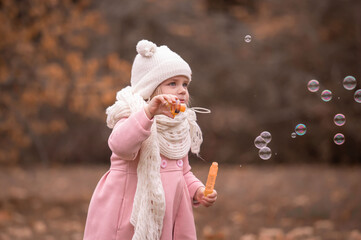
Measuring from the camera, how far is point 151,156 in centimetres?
246

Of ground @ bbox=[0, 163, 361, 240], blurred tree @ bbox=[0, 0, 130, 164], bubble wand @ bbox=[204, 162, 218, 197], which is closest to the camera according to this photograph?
bubble wand @ bbox=[204, 162, 218, 197]

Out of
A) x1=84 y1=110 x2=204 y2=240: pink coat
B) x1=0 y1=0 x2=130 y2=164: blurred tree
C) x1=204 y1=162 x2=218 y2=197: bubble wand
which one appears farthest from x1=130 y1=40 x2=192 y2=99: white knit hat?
x1=0 y1=0 x2=130 y2=164: blurred tree

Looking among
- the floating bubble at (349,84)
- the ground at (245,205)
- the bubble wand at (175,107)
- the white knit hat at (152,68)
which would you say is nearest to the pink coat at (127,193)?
the bubble wand at (175,107)

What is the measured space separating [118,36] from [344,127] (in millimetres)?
4651

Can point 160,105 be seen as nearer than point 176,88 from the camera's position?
Yes

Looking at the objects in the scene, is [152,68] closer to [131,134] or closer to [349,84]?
[131,134]

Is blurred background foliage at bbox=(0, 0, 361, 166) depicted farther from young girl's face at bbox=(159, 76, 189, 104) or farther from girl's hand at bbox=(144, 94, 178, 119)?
girl's hand at bbox=(144, 94, 178, 119)

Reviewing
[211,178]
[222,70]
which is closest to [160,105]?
[211,178]

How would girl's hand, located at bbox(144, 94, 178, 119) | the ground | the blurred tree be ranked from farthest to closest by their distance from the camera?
1. the blurred tree
2. the ground
3. girl's hand, located at bbox(144, 94, 178, 119)

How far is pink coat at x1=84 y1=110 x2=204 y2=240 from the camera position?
2.37 meters

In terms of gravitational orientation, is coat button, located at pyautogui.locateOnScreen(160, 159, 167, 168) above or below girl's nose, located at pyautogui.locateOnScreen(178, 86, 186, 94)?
below

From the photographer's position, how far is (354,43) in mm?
9719

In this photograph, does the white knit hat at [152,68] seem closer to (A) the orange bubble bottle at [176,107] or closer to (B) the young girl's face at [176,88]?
(B) the young girl's face at [176,88]

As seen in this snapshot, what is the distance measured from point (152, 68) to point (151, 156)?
45 centimetres
